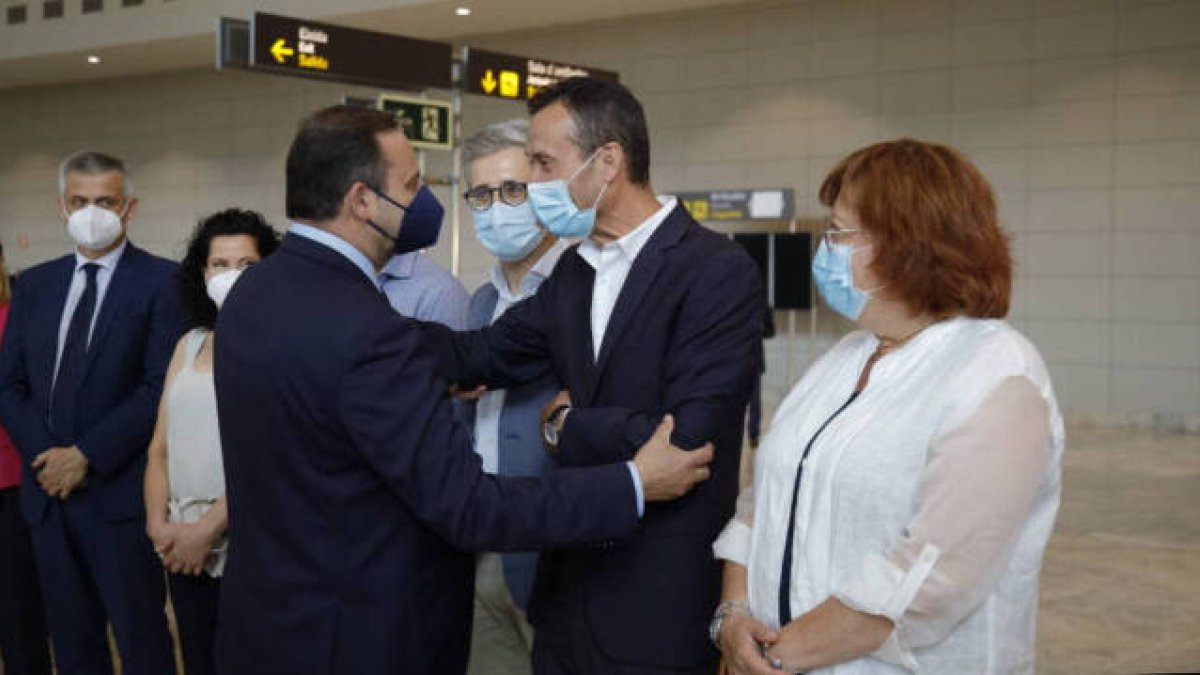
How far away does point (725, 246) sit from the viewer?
7.74 feet

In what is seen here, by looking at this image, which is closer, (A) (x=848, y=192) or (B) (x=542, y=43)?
(A) (x=848, y=192)

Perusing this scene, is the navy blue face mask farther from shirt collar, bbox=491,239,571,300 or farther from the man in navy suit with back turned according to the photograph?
shirt collar, bbox=491,239,571,300

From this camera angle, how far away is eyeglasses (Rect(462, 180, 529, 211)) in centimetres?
303

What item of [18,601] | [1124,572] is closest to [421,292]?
[18,601]

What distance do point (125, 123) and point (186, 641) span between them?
17857 mm

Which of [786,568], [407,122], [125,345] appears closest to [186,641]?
[125,345]

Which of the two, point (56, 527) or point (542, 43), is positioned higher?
point (542, 43)

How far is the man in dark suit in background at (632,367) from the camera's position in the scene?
2.25 metres

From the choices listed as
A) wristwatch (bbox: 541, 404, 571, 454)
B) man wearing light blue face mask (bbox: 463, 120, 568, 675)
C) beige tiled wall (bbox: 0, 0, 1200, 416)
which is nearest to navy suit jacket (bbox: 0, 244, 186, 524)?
man wearing light blue face mask (bbox: 463, 120, 568, 675)

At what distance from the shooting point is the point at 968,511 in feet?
5.88

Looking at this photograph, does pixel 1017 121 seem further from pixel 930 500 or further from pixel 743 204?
pixel 930 500

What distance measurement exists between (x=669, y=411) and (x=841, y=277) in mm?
427

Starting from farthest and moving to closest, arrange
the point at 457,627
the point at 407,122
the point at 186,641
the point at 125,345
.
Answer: the point at 407,122 < the point at 125,345 < the point at 186,641 < the point at 457,627

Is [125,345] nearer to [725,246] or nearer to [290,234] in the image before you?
[290,234]
